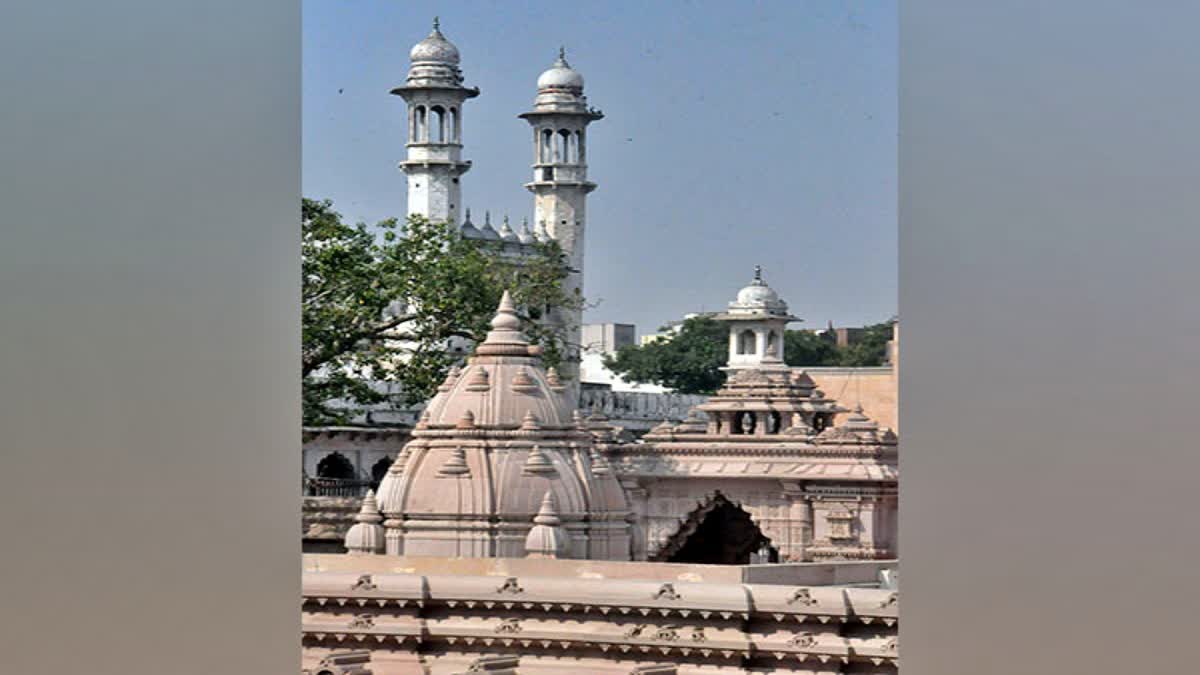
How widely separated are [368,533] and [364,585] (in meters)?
1.67

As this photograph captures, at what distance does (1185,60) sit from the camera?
238 centimetres

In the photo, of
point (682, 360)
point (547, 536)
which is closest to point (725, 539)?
point (547, 536)

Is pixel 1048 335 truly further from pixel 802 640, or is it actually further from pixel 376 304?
pixel 376 304

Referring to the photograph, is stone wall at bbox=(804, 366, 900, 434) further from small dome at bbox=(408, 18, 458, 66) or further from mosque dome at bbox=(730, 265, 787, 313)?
small dome at bbox=(408, 18, 458, 66)

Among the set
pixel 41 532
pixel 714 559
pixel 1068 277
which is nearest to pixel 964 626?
pixel 1068 277

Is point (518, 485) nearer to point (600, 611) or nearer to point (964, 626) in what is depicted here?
point (600, 611)

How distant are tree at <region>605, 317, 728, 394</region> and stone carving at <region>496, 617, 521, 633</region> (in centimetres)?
1726

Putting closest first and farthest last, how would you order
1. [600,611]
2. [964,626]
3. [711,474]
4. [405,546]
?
[964,626] < [600,611] < [405,546] < [711,474]

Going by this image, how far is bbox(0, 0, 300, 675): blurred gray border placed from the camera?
2332 millimetres

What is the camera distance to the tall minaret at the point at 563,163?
91.4 ft

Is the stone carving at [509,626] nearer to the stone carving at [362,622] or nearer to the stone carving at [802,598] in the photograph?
the stone carving at [362,622]

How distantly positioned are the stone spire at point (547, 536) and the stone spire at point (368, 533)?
103 cm

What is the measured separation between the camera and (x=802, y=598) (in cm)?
1002

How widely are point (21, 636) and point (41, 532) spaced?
12cm
